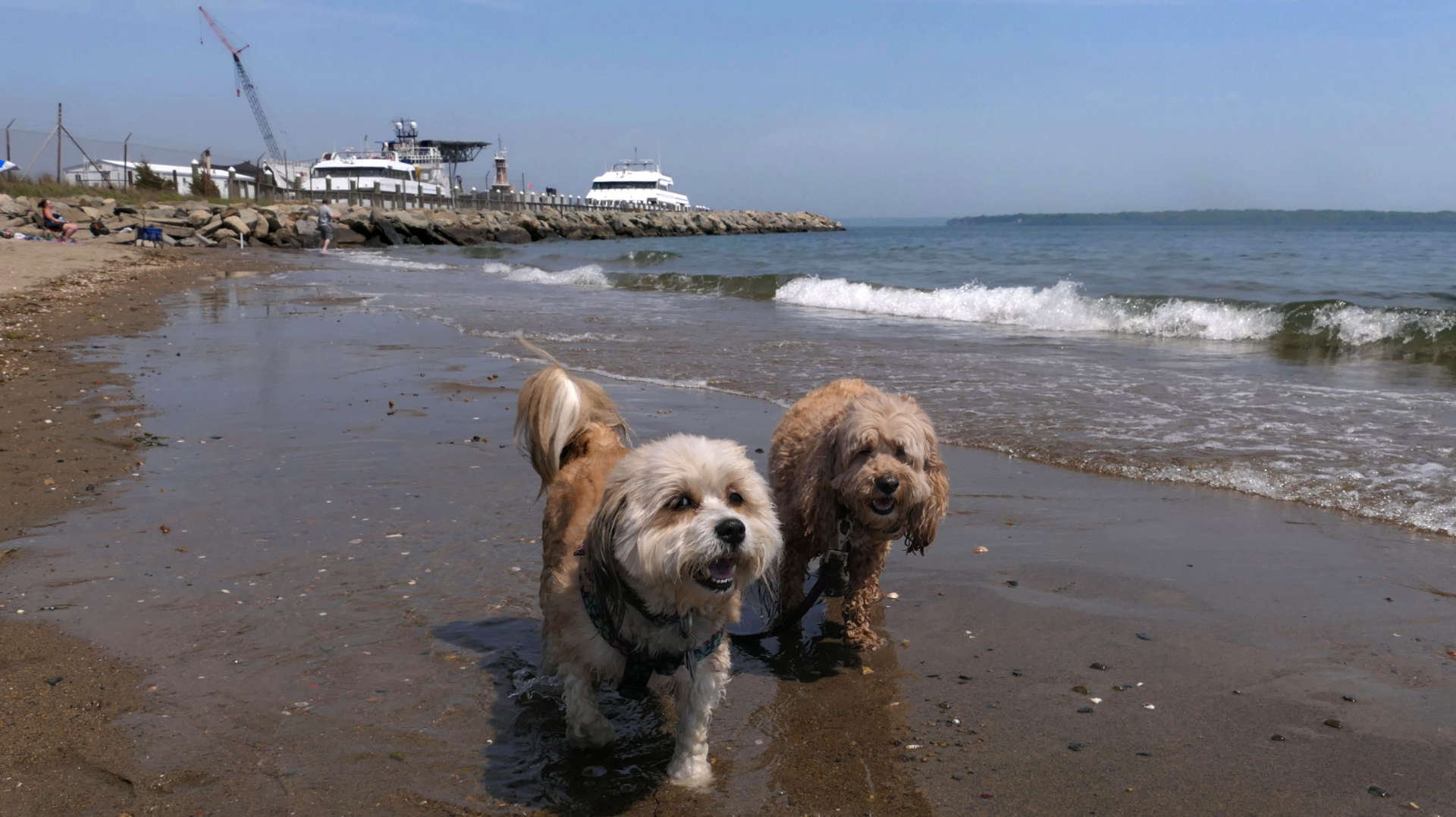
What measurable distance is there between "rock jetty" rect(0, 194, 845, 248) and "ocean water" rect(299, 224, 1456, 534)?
9811mm

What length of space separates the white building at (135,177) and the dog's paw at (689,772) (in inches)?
2090

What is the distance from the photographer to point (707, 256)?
42.3 m

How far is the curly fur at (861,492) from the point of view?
412 centimetres

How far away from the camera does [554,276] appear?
101 ft

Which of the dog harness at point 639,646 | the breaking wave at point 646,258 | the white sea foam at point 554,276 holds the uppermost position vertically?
the breaking wave at point 646,258

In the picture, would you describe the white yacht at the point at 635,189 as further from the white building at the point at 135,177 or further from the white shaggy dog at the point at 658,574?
the white shaggy dog at the point at 658,574

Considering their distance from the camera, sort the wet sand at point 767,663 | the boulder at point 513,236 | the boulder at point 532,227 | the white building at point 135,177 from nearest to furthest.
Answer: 1. the wet sand at point 767,663
2. the white building at point 135,177
3. the boulder at point 513,236
4. the boulder at point 532,227

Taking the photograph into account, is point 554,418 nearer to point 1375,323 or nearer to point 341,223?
point 1375,323

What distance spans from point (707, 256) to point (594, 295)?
19276 mm

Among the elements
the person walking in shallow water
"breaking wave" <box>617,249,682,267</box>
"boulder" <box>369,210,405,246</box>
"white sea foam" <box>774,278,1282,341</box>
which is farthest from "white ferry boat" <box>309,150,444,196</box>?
"white sea foam" <box>774,278,1282,341</box>

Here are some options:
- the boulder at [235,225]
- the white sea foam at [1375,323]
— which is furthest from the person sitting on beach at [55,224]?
the white sea foam at [1375,323]

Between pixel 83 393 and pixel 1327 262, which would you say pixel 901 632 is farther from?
pixel 1327 262

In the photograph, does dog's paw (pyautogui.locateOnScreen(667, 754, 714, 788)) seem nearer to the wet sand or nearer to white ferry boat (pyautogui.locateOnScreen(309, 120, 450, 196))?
the wet sand

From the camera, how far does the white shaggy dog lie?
2977 mm
